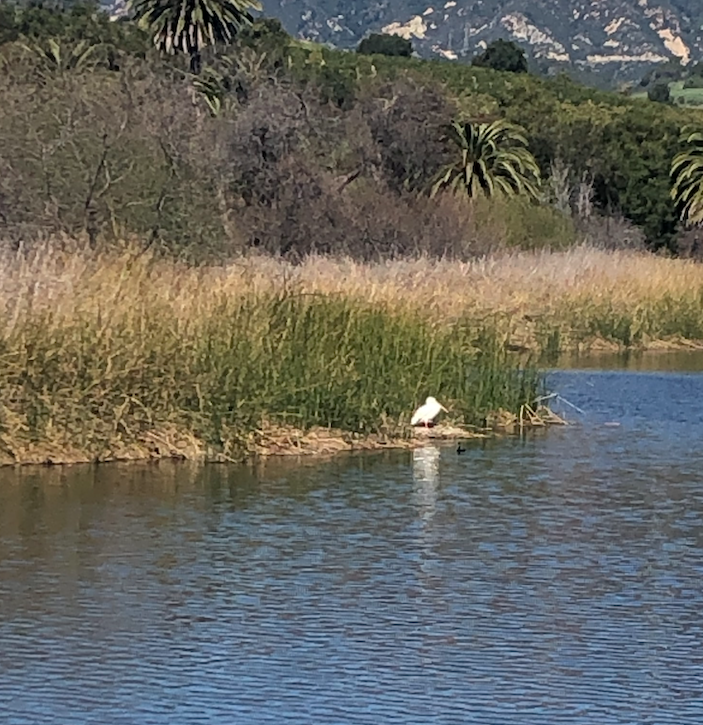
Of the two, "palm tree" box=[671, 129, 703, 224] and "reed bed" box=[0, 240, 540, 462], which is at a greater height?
"palm tree" box=[671, 129, 703, 224]

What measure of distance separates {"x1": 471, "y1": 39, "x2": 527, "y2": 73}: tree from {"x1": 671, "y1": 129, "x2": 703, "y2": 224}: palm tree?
29920 millimetres

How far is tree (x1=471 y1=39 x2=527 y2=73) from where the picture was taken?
8212cm

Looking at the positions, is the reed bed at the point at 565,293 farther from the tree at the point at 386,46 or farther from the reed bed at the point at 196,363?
the tree at the point at 386,46

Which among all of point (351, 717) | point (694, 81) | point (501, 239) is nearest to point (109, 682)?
point (351, 717)

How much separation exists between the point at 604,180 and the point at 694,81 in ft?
268

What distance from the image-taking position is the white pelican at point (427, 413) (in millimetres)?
16672

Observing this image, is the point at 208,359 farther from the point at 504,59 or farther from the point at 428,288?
the point at 504,59

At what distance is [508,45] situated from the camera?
83312 millimetres

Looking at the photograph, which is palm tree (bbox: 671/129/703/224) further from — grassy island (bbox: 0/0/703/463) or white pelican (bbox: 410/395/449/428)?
white pelican (bbox: 410/395/449/428)

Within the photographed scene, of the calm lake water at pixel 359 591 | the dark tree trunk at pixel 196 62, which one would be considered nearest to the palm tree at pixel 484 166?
the dark tree trunk at pixel 196 62

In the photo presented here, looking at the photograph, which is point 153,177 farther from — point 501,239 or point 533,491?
point 501,239

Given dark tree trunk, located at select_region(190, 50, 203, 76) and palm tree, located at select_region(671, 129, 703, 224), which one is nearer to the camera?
dark tree trunk, located at select_region(190, 50, 203, 76)

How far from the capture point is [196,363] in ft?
50.3

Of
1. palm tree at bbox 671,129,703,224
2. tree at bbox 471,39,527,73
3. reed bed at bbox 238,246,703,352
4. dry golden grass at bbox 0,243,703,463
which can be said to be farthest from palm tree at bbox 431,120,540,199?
tree at bbox 471,39,527,73
